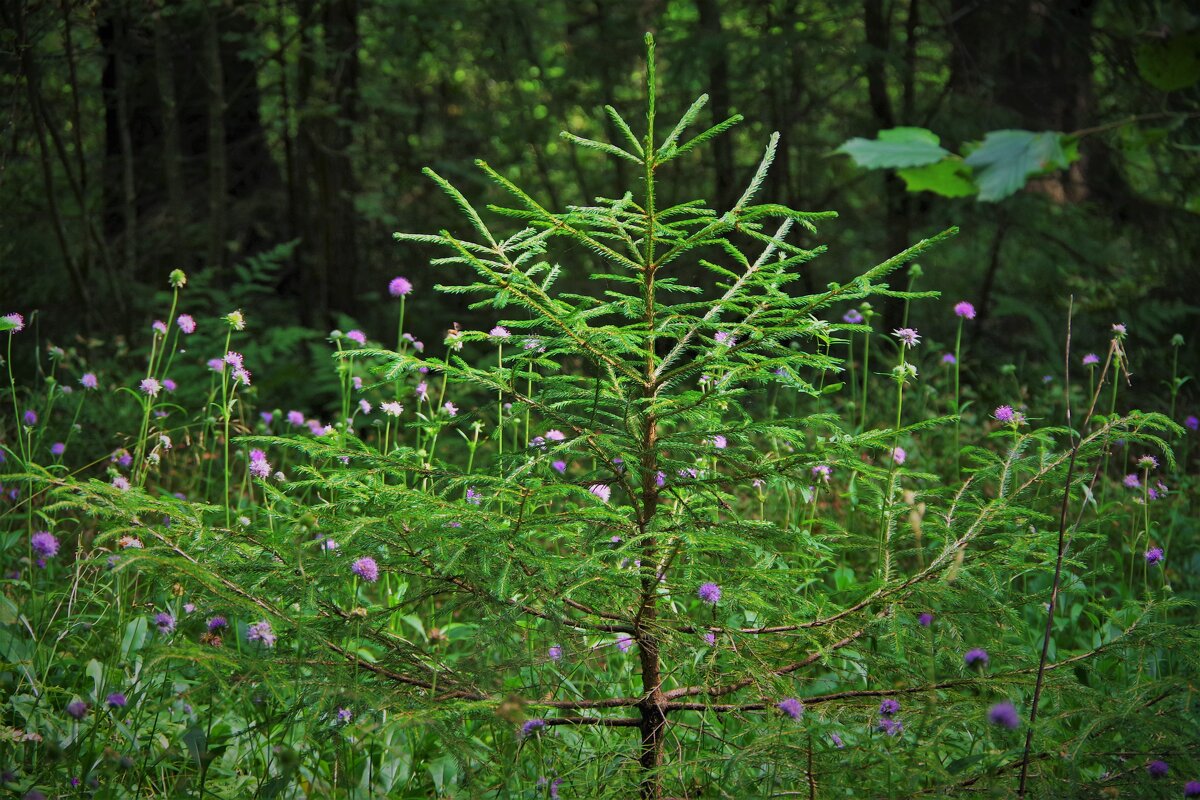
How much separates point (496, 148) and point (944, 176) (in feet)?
25.3

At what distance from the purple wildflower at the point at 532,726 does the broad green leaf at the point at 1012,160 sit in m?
1.18

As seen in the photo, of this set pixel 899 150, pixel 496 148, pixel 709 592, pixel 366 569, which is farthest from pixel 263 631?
pixel 496 148

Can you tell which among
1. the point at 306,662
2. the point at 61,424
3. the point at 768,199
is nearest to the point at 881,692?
the point at 306,662

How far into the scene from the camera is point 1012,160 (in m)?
0.76

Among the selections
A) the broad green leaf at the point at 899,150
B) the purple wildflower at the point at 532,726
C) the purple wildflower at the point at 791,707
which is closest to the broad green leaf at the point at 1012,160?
the broad green leaf at the point at 899,150

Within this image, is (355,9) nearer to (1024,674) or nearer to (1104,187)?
(1104,187)

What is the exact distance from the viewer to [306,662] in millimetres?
1644

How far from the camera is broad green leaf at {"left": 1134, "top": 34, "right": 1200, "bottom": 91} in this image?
0.77 metres

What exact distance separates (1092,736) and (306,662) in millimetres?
1331

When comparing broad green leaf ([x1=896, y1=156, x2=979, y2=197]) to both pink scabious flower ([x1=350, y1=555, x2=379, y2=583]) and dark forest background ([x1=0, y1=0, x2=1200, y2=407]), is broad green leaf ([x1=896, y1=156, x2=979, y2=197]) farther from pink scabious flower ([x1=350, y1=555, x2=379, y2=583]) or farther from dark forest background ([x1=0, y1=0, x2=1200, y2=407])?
dark forest background ([x1=0, y1=0, x2=1200, y2=407])

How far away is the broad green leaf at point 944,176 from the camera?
2.72 feet

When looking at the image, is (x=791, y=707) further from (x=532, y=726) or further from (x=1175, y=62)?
(x=1175, y=62)

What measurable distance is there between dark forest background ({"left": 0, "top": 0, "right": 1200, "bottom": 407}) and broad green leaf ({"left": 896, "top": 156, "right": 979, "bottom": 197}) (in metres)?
4.71

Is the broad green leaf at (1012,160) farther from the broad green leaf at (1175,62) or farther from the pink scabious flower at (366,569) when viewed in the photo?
the pink scabious flower at (366,569)
